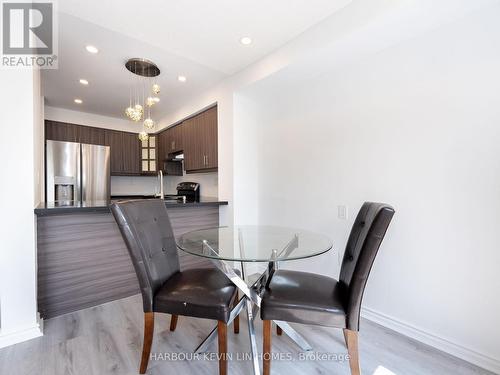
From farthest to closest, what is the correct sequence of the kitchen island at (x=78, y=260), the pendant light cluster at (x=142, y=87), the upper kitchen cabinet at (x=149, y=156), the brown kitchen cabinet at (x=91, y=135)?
1. the upper kitchen cabinet at (x=149, y=156)
2. the brown kitchen cabinet at (x=91, y=135)
3. the pendant light cluster at (x=142, y=87)
4. the kitchen island at (x=78, y=260)

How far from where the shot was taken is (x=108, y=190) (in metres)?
4.05

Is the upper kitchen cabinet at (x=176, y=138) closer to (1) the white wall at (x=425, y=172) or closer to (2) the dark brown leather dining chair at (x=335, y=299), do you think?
(1) the white wall at (x=425, y=172)

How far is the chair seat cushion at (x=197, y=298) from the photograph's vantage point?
1338 millimetres

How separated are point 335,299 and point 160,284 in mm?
1074

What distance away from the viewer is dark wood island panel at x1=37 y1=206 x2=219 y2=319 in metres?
2.00

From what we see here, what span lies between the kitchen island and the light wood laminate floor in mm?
207

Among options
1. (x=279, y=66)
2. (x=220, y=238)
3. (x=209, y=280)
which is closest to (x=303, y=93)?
(x=279, y=66)

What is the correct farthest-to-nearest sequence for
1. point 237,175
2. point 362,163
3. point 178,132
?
1. point 178,132
2. point 237,175
3. point 362,163

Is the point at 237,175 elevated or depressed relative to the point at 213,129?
depressed

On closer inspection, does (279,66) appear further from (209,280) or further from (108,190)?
(108,190)

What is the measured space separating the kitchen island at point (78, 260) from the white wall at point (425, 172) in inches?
72.3

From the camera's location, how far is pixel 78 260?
2.14m

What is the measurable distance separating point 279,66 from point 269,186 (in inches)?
52.0

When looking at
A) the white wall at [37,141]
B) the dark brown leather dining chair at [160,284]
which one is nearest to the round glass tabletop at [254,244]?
the dark brown leather dining chair at [160,284]
